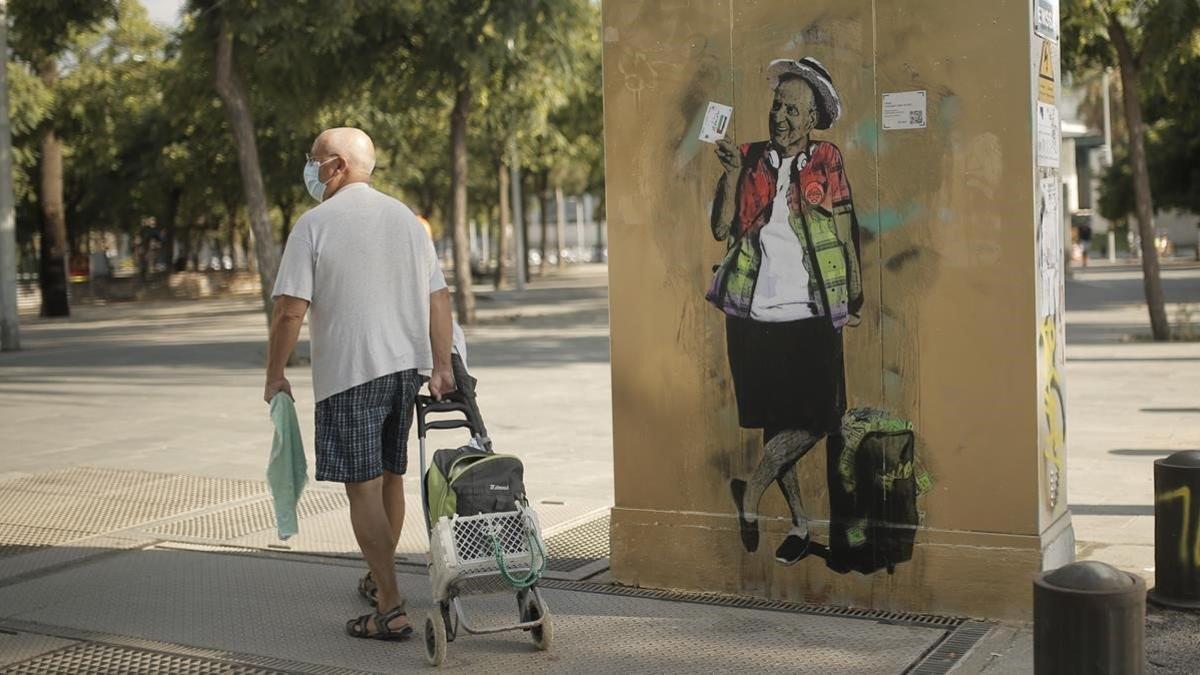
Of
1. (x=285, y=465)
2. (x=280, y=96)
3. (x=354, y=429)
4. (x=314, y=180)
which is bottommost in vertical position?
(x=285, y=465)

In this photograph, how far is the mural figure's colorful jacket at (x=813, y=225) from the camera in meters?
5.29

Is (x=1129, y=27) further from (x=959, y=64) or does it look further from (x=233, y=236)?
(x=233, y=236)

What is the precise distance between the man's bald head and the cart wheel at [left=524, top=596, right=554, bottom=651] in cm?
174

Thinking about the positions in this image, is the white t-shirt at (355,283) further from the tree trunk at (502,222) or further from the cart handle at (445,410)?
the tree trunk at (502,222)

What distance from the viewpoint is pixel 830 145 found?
529 centimetres

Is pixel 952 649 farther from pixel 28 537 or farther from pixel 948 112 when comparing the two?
pixel 28 537

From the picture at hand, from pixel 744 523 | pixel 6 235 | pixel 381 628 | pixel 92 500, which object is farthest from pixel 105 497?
pixel 6 235

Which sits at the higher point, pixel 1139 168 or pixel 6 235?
pixel 1139 168

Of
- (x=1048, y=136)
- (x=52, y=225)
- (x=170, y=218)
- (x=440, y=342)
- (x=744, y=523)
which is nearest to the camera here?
(x=440, y=342)

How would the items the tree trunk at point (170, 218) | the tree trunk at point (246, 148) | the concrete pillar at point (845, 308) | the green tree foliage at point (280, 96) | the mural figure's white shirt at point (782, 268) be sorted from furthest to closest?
the tree trunk at point (170, 218) → the green tree foliage at point (280, 96) → the tree trunk at point (246, 148) → the mural figure's white shirt at point (782, 268) → the concrete pillar at point (845, 308)

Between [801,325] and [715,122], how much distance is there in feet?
2.97

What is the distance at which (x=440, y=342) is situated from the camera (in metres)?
5.11

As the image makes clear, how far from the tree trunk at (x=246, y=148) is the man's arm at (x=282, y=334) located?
40.3 ft

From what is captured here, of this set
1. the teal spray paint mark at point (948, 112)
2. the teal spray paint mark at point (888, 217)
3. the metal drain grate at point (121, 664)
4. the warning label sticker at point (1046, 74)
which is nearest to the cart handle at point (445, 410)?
the metal drain grate at point (121, 664)
